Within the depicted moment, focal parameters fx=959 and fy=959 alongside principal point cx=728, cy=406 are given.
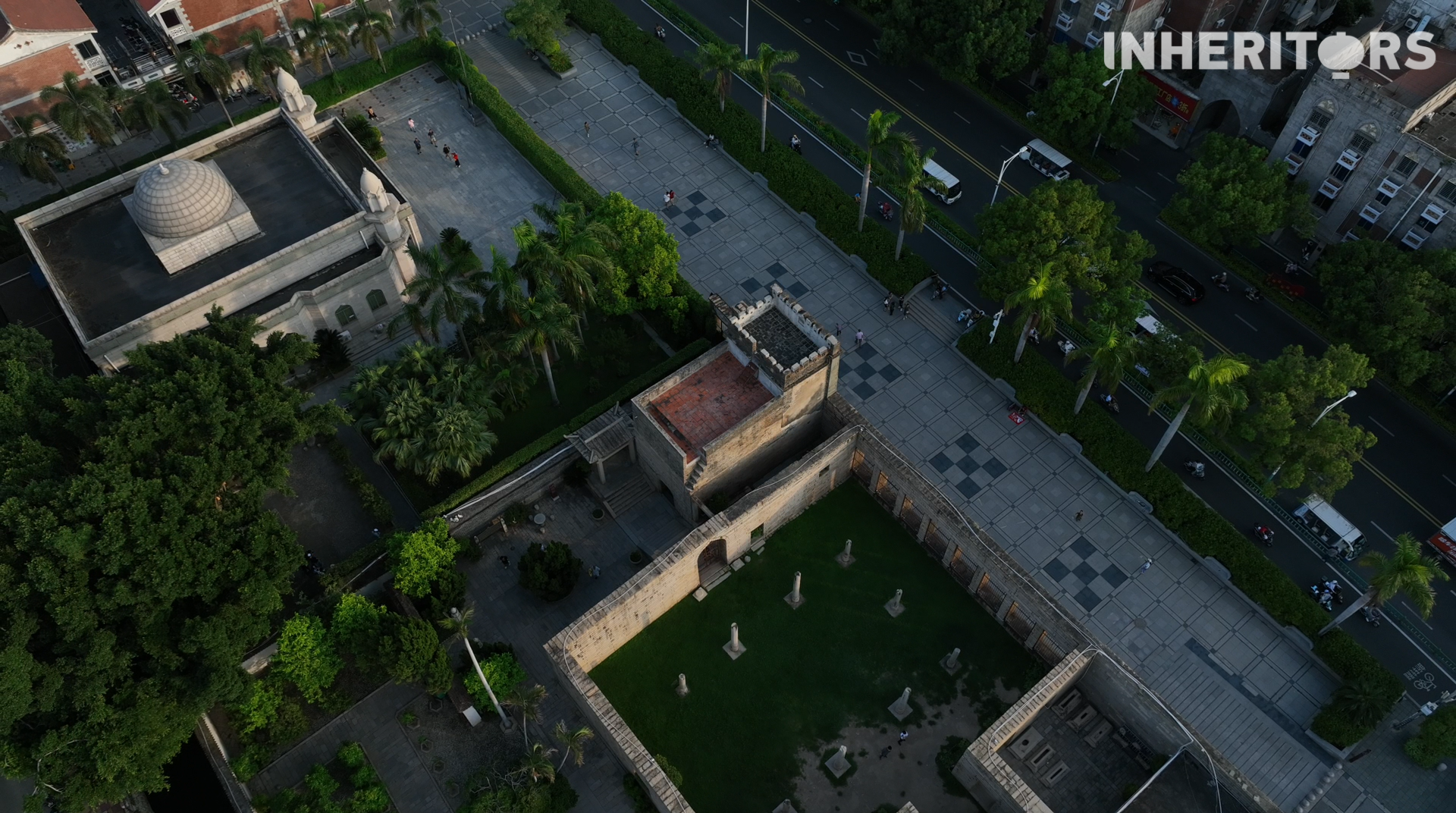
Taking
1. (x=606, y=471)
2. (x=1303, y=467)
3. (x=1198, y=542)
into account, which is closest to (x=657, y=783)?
(x=606, y=471)

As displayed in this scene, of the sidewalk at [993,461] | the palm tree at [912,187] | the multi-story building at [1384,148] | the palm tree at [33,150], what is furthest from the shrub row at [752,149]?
the palm tree at [33,150]

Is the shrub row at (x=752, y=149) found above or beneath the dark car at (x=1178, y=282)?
above

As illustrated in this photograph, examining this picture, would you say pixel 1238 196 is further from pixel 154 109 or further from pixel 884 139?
pixel 154 109

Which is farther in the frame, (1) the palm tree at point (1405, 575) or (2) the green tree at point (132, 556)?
(1) the palm tree at point (1405, 575)

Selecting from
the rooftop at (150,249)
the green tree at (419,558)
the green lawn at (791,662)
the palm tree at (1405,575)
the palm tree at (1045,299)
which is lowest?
the green lawn at (791,662)

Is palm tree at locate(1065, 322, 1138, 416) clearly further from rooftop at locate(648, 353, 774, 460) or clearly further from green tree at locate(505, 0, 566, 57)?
green tree at locate(505, 0, 566, 57)

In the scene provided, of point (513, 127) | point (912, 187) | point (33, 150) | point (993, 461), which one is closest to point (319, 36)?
point (513, 127)

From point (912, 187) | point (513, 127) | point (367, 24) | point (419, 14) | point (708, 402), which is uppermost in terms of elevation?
point (367, 24)

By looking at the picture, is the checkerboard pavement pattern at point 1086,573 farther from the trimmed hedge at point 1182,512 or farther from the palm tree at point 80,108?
the palm tree at point 80,108
